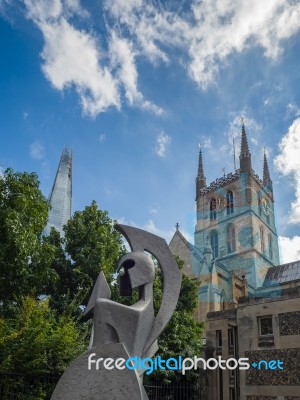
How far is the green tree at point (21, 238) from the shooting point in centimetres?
1352

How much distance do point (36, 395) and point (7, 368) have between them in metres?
1.56

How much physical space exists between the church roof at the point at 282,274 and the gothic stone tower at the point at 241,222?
2.21 ft

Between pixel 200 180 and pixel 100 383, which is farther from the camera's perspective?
pixel 200 180

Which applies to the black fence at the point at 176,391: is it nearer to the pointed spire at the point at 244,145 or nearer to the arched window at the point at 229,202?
the arched window at the point at 229,202

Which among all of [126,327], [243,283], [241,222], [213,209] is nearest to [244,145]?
[213,209]

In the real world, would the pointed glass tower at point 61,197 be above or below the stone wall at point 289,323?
above

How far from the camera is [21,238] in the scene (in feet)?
44.7

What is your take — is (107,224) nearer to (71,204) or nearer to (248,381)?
(248,381)

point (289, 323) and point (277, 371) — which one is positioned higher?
point (289, 323)

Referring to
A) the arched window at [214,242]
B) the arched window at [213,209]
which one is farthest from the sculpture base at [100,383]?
the arched window at [213,209]

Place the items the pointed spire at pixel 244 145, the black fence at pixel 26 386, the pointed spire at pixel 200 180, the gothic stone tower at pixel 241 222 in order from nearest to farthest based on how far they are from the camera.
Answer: the black fence at pixel 26 386 → the gothic stone tower at pixel 241 222 → the pointed spire at pixel 244 145 → the pointed spire at pixel 200 180

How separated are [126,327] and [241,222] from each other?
1532 inches

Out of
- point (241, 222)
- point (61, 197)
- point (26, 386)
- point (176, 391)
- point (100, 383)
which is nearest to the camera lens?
point (100, 383)

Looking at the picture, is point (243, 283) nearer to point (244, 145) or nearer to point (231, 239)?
point (231, 239)
